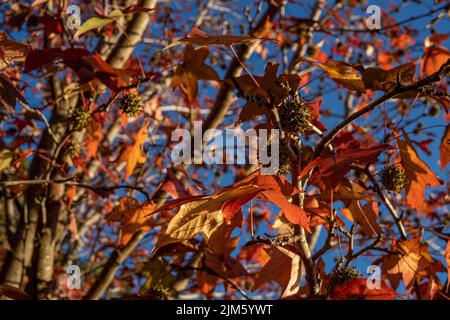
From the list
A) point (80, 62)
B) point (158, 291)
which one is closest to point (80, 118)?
point (80, 62)

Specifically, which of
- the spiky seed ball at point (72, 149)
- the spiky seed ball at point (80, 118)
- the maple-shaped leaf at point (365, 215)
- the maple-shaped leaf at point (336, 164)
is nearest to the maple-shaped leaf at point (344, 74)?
the maple-shaped leaf at point (336, 164)

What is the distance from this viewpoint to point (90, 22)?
168 cm

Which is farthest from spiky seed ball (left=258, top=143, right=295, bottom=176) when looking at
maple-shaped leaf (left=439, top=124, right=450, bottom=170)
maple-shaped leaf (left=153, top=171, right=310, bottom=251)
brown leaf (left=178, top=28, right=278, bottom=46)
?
maple-shaped leaf (left=439, top=124, right=450, bottom=170)

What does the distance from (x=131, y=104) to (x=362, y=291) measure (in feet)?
4.61

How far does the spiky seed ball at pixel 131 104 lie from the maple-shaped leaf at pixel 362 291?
1358 millimetres

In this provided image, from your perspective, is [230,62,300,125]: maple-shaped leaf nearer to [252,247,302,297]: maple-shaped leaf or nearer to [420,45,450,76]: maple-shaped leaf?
[252,247,302,297]: maple-shaped leaf

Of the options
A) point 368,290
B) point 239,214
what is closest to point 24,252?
point 239,214

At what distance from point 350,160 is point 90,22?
1012 mm

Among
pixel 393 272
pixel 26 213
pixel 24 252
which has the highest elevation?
pixel 26 213

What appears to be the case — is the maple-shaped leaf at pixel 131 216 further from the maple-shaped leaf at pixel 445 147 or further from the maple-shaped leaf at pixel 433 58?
the maple-shaped leaf at pixel 433 58

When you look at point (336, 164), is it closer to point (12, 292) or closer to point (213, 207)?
point (213, 207)

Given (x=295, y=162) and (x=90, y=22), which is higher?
(x=90, y=22)

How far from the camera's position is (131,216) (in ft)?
6.82
